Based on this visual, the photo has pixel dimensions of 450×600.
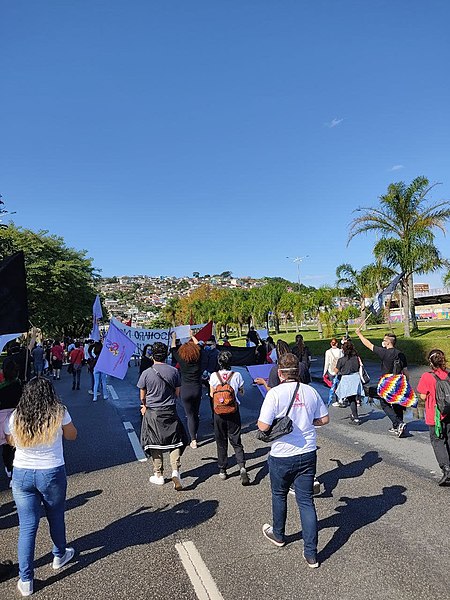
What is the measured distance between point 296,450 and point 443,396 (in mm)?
2483

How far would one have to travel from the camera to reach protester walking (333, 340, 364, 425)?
956cm

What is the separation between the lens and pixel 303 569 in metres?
3.87

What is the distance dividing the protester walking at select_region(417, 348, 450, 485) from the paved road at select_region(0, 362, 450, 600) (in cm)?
30

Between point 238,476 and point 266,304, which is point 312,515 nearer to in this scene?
point 238,476

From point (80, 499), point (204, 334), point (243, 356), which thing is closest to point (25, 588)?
point (80, 499)

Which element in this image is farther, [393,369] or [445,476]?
[393,369]

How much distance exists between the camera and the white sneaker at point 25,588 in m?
3.67

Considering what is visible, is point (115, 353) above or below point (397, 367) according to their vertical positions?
above

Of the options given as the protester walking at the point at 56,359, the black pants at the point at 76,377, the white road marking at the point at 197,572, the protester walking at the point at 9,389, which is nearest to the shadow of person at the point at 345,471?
the white road marking at the point at 197,572

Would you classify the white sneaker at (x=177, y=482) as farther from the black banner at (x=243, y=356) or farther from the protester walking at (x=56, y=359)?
the protester walking at (x=56, y=359)

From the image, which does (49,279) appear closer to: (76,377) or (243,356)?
(76,377)

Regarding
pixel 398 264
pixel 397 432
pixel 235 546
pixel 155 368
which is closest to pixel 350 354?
pixel 397 432

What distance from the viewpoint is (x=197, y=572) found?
3859mm

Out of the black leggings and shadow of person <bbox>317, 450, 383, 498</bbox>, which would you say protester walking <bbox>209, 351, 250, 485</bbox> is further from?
the black leggings
